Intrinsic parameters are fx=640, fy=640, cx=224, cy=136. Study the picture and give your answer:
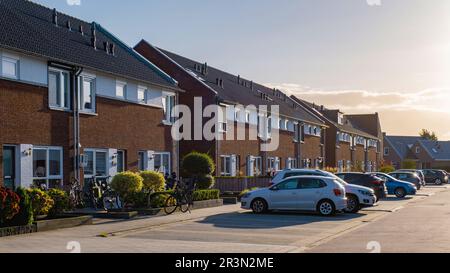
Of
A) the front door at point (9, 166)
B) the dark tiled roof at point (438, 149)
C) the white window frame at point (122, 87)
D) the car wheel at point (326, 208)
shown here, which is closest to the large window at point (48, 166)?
the front door at point (9, 166)

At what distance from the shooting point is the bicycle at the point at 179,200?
22567mm

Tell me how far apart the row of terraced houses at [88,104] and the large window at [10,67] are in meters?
0.03

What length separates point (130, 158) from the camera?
2884 centimetres

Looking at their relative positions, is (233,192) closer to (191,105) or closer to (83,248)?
(191,105)

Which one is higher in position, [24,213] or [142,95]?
[142,95]

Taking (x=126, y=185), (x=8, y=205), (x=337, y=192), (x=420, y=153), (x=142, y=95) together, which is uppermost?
(x=142, y=95)

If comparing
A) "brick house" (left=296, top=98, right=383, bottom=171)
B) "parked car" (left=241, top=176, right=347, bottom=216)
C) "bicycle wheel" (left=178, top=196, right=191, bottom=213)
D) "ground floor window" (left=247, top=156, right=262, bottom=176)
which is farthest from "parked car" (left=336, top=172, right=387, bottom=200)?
"brick house" (left=296, top=98, right=383, bottom=171)

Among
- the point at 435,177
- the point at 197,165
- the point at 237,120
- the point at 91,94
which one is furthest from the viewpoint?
the point at 435,177

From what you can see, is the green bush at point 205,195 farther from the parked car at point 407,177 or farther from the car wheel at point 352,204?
the parked car at point 407,177

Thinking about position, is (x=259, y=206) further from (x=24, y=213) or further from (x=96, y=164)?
(x=24, y=213)

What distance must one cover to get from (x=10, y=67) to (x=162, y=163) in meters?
12.0

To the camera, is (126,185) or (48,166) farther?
(48,166)

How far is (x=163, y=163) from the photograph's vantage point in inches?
1275

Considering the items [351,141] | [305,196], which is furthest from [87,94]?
[351,141]
